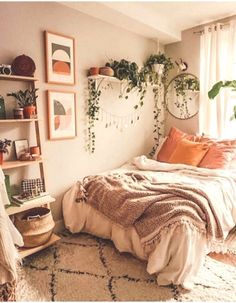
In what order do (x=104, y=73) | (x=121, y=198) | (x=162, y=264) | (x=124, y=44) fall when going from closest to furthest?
(x=162, y=264)
(x=121, y=198)
(x=104, y=73)
(x=124, y=44)

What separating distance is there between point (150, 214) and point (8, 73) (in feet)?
5.16

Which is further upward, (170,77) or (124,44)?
(124,44)

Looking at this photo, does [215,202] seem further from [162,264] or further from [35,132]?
[35,132]

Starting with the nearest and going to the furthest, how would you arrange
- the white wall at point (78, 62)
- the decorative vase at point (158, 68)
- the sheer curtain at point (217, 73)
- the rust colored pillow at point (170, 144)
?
the white wall at point (78, 62), the sheer curtain at point (217, 73), the rust colored pillow at point (170, 144), the decorative vase at point (158, 68)

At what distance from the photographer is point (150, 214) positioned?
2.00m

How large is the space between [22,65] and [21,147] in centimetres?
69

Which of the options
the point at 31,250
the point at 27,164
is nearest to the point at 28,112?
the point at 27,164

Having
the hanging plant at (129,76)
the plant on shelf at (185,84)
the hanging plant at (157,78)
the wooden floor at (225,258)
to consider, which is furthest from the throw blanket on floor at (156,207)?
the plant on shelf at (185,84)

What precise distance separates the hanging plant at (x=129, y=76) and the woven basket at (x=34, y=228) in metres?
1.73

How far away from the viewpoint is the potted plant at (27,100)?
221 centimetres

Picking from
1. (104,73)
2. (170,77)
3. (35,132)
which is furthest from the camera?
(170,77)

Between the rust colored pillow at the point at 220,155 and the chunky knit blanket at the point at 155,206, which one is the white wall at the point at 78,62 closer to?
the chunky knit blanket at the point at 155,206

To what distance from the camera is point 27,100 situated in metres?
2.26

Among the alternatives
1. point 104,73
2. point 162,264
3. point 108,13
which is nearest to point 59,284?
point 162,264
